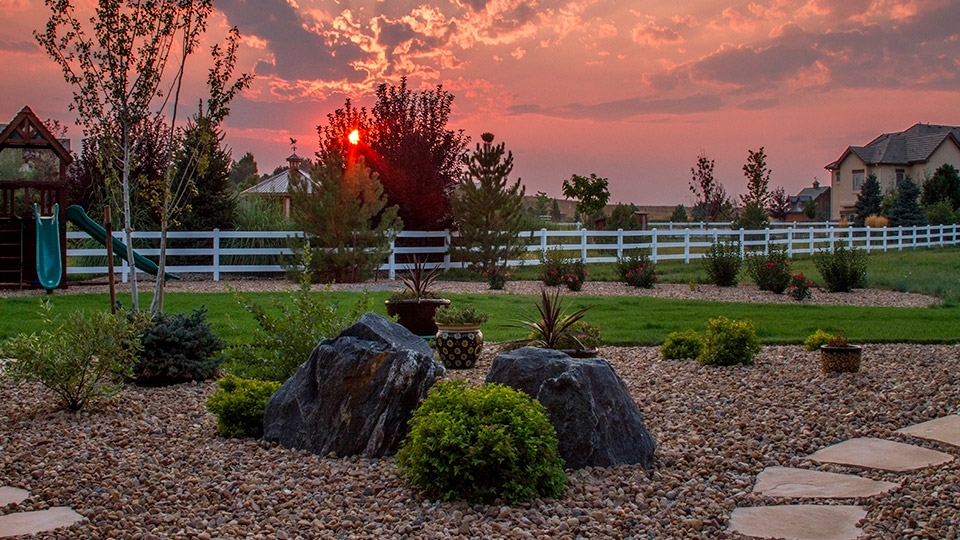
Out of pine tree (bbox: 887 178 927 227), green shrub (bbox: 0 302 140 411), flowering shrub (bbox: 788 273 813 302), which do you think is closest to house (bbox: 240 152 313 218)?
flowering shrub (bbox: 788 273 813 302)

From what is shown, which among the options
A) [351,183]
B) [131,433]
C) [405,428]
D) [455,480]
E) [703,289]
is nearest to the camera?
[455,480]

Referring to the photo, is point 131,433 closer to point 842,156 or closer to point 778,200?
point 778,200

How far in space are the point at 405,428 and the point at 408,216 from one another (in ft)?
51.3

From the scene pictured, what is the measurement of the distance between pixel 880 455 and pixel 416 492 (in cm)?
271

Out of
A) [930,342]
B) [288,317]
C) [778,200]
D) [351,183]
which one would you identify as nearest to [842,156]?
[778,200]

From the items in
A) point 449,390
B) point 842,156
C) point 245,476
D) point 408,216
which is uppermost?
point 842,156

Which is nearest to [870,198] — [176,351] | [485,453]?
[176,351]

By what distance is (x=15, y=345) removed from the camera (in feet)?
18.6

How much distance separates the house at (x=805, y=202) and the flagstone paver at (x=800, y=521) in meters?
54.0

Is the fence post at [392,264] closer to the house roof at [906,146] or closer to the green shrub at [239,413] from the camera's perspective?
the green shrub at [239,413]

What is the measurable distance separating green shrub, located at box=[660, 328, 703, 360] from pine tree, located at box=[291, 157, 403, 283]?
1017 cm

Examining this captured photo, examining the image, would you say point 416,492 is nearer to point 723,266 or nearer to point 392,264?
point 723,266

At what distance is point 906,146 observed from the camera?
47750 millimetres

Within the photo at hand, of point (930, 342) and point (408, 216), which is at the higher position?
point (408, 216)
